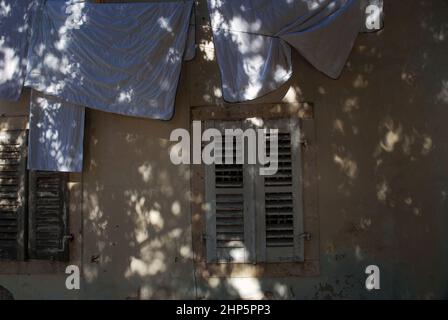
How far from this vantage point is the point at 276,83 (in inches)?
211

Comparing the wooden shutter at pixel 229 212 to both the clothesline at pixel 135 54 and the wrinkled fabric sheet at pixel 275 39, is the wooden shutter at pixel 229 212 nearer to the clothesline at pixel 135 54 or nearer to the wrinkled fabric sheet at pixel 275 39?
the wrinkled fabric sheet at pixel 275 39

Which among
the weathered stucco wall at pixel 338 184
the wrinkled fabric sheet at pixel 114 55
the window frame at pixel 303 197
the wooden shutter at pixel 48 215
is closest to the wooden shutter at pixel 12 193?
the wooden shutter at pixel 48 215

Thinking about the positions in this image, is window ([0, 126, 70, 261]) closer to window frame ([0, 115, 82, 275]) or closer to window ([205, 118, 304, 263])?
window frame ([0, 115, 82, 275])

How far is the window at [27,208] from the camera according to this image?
19.3ft

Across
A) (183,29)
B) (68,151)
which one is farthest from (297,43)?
(68,151)

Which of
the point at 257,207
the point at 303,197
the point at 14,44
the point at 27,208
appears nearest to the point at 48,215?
the point at 27,208

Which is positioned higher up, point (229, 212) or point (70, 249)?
point (229, 212)

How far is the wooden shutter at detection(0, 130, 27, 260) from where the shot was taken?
233 inches

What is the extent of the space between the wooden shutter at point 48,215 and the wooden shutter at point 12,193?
0.37 feet

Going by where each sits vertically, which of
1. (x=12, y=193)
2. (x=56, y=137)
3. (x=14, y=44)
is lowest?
(x=12, y=193)

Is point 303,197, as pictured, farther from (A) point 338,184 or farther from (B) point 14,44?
(B) point 14,44

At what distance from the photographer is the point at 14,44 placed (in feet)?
19.0

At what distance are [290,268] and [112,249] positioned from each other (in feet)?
6.56

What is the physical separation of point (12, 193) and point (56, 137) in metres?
0.90
